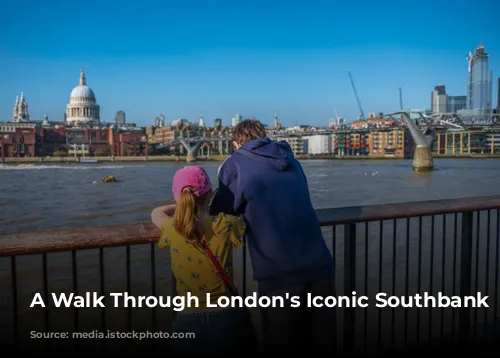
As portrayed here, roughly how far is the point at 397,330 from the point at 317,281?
307 centimetres

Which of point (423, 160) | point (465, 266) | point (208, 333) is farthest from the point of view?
point (423, 160)

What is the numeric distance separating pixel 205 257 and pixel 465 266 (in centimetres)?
197

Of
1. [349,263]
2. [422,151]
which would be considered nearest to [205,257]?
[349,263]

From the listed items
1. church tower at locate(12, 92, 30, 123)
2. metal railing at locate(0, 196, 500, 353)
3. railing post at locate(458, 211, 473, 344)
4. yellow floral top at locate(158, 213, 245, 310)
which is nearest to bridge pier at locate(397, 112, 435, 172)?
metal railing at locate(0, 196, 500, 353)

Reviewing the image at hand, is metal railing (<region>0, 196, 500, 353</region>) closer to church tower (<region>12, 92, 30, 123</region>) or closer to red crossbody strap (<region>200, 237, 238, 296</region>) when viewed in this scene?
red crossbody strap (<region>200, 237, 238, 296</region>)

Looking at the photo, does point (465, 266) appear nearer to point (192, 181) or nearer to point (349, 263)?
point (349, 263)

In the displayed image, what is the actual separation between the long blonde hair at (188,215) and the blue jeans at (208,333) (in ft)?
1.00

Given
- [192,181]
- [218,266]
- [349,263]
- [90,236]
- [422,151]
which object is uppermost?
[192,181]

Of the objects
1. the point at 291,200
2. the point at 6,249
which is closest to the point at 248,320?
the point at 291,200

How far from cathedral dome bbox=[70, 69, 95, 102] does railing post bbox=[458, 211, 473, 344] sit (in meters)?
158

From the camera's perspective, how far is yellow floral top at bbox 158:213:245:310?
2.05 m

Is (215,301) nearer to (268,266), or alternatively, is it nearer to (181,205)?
(268,266)

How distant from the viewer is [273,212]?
2104 millimetres

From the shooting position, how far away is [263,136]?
2.30m
